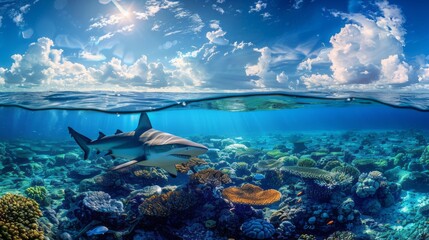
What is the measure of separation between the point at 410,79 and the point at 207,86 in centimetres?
1366

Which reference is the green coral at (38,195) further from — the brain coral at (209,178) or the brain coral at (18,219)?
the brain coral at (209,178)

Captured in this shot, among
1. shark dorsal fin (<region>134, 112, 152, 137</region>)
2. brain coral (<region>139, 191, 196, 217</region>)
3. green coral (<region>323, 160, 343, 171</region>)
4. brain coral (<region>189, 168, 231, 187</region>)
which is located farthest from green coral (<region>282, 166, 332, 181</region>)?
shark dorsal fin (<region>134, 112, 152, 137</region>)

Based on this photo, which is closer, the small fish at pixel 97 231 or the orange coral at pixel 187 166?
the small fish at pixel 97 231

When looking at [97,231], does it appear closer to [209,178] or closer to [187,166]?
[209,178]

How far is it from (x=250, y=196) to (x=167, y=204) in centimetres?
336

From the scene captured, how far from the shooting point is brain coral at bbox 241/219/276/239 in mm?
6680

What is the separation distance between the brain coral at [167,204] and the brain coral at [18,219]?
2.64 meters

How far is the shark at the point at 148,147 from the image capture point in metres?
5.76

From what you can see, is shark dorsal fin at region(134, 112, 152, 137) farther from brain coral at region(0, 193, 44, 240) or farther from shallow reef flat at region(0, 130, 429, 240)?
brain coral at region(0, 193, 44, 240)

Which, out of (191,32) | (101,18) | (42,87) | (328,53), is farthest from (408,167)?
(42,87)

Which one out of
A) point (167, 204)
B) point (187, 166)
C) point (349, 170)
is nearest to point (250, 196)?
A: point (187, 166)

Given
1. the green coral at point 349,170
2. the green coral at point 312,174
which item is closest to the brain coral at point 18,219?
the green coral at point 312,174

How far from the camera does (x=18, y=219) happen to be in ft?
19.8

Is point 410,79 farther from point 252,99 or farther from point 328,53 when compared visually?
point 252,99
